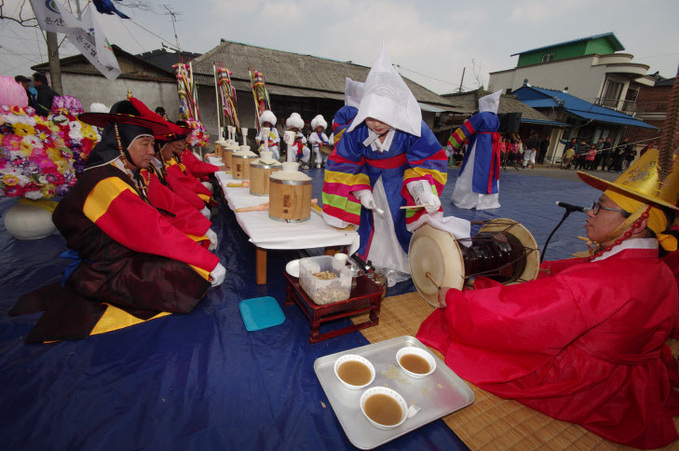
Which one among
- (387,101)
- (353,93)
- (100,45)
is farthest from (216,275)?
(100,45)

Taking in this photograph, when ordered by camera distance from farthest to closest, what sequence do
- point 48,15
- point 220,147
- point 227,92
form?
point 227,92
point 220,147
point 48,15

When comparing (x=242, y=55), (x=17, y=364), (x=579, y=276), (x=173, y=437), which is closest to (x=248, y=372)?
(x=173, y=437)

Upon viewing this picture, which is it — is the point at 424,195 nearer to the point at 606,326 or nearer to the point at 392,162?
the point at 392,162

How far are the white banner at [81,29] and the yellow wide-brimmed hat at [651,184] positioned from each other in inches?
234

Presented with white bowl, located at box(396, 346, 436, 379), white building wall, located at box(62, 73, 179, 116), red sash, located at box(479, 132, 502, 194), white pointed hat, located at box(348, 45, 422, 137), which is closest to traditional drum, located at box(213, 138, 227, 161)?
white pointed hat, located at box(348, 45, 422, 137)

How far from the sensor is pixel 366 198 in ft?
8.02

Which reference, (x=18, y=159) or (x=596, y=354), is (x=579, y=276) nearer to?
(x=596, y=354)

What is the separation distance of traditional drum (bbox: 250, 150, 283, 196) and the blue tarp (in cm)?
116

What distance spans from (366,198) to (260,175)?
1208 millimetres

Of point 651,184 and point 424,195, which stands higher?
point 651,184

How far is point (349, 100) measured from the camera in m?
3.48

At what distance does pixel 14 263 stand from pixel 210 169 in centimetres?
246

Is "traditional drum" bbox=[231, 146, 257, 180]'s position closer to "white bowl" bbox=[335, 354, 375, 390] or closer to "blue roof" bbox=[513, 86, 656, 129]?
"white bowl" bbox=[335, 354, 375, 390]

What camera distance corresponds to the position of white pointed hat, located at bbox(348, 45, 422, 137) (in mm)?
2049
